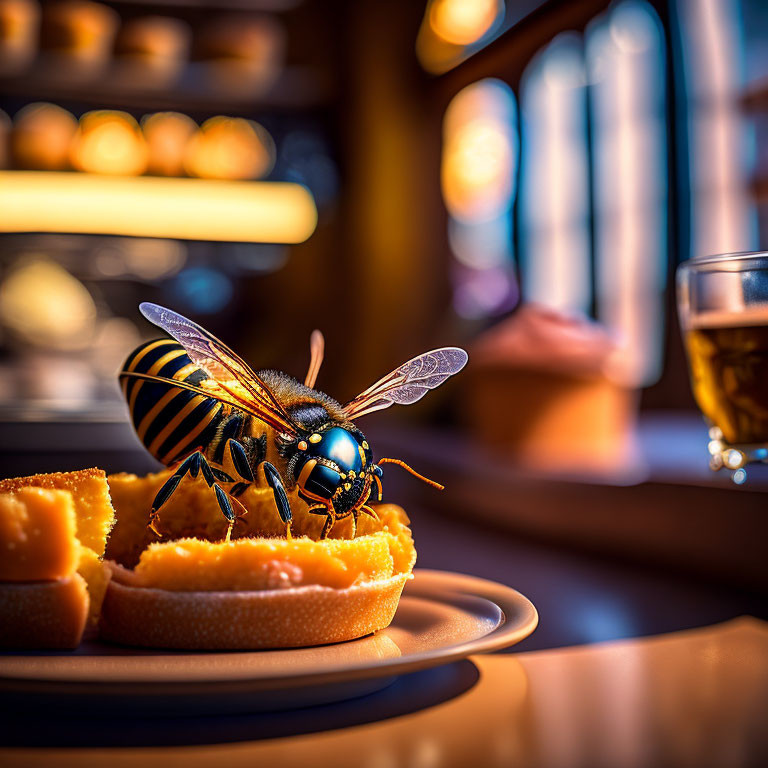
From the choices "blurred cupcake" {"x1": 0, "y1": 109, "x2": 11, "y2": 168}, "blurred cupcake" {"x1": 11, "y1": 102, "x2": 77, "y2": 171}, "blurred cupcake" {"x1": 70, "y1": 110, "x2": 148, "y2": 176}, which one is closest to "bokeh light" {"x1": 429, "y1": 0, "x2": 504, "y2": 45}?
"blurred cupcake" {"x1": 70, "y1": 110, "x2": 148, "y2": 176}

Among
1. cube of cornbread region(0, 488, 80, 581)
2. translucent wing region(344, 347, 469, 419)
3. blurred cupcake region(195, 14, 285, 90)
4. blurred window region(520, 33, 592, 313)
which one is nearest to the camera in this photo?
cube of cornbread region(0, 488, 80, 581)

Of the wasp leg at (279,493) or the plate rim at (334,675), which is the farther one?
the wasp leg at (279,493)

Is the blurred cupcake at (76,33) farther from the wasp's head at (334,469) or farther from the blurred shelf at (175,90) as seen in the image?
the wasp's head at (334,469)

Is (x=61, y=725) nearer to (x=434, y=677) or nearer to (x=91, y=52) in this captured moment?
(x=434, y=677)

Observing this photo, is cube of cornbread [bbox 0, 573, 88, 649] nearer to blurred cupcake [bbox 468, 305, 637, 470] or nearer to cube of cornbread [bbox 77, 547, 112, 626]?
cube of cornbread [bbox 77, 547, 112, 626]

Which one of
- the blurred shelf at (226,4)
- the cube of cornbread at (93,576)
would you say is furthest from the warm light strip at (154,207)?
the cube of cornbread at (93,576)

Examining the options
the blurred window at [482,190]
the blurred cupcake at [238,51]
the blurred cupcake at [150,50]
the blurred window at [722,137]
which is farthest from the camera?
the blurred window at [482,190]

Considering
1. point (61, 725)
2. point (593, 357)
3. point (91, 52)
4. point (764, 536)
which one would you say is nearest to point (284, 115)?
point (91, 52)
